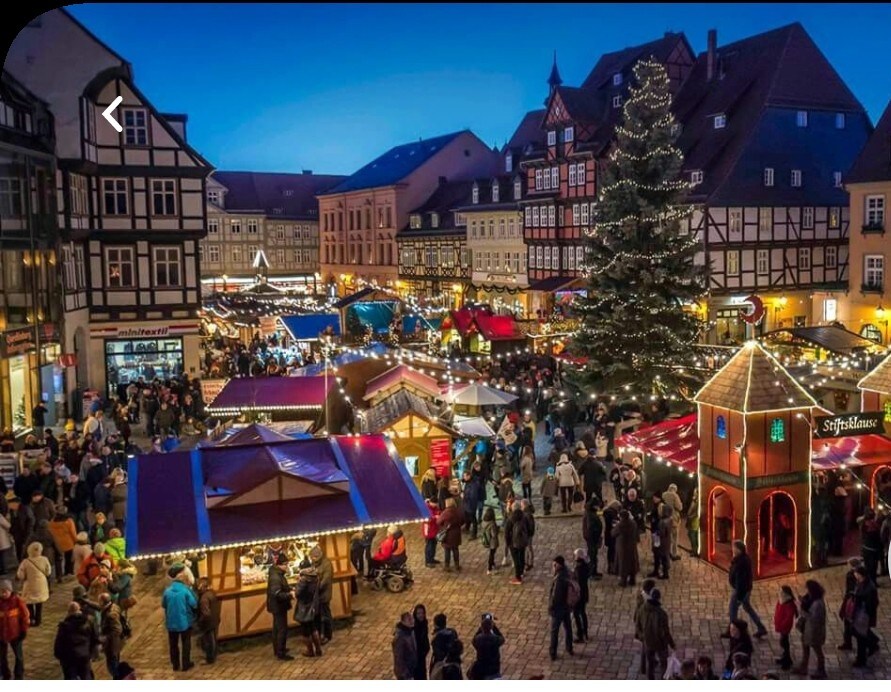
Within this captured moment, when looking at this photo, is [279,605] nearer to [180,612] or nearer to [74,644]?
[180,612]

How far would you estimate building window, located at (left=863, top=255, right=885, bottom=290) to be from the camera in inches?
1244

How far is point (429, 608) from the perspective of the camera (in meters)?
12.2

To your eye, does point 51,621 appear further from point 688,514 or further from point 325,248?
point 325,248

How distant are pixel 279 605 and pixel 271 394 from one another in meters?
10.3

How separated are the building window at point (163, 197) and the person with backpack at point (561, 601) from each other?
22.1 m

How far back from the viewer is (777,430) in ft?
43.5

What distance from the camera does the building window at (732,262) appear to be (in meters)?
34.3

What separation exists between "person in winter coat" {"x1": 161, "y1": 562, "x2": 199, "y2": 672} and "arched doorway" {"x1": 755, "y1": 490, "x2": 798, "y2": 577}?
783 cm

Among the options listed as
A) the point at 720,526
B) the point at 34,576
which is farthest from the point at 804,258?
the point at 34,576

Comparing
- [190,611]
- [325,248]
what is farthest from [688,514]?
[325,248]

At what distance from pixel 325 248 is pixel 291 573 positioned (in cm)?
5896

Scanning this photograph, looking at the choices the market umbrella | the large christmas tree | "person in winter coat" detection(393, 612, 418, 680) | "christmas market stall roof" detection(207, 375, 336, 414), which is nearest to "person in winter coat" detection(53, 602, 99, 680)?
"person in winter coat" detection(393, 612, 418, 680)

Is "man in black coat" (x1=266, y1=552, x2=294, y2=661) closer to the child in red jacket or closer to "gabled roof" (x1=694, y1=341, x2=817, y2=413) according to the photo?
the child in red jacket

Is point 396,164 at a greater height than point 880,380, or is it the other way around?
point 396,164
